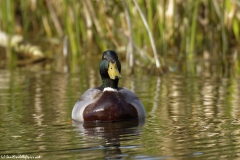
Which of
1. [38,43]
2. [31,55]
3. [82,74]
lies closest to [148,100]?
[82,74]

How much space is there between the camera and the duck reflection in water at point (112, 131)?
498 centimetres

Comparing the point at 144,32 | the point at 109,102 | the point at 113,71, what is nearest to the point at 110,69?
the point at 113,71

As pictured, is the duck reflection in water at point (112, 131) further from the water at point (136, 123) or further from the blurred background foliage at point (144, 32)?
the blurred background foliage at point (144, 32)

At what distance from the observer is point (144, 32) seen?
10344mm

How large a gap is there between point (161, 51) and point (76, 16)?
1.49 m

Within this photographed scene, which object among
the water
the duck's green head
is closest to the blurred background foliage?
the water

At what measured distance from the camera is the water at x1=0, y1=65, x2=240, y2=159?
16.0 feet

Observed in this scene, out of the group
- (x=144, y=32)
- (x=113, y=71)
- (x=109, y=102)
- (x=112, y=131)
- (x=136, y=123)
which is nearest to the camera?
(x=112, y=131)

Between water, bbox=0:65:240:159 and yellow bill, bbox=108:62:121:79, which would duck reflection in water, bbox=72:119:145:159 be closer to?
water, bbox=0:65:240:159

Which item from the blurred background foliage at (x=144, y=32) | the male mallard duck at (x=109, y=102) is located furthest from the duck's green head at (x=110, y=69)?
the blurred background foliage at (x=144, y=32)

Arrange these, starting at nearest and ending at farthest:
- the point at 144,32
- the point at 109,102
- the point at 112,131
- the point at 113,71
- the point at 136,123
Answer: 1. the point at 112,131
2. the point at 136,123
3. the point at 109,102
4. the point at 113,71
5. the point at 144,32

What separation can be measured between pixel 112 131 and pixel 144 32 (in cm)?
463

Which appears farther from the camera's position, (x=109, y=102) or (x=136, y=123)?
(x=109, y=102)

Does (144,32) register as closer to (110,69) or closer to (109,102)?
(110,69)
